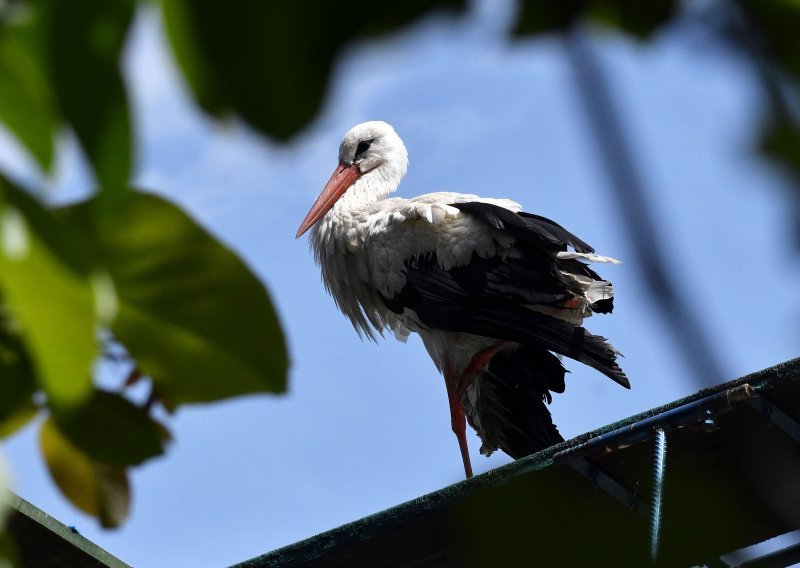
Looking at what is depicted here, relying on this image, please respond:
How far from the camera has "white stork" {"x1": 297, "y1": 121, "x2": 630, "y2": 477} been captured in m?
5.84

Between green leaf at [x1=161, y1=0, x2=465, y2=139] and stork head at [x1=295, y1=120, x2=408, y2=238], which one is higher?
stork head at [x1=295, y1=120, x2=408, y2=238]

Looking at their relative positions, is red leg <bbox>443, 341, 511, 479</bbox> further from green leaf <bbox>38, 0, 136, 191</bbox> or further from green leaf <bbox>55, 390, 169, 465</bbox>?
green leaf <bbox>38, 0, 136, 191</bbox>

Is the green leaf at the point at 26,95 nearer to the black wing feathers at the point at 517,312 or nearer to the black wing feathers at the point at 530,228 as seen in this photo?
the black wing feathers at the point at 517,312

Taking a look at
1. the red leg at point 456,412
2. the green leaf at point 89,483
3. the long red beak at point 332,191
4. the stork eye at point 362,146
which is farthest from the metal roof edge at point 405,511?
the stork eye at point 362,146

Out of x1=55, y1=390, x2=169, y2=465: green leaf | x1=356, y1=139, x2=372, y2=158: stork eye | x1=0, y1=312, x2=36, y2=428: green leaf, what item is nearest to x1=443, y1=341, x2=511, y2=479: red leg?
x1=356, y1=139, x2=372, y2=158: stork eye

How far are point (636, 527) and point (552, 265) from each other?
526 cm

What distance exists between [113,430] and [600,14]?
0.40 metres

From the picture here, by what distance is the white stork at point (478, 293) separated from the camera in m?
5.84

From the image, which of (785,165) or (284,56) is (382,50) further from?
(785,165)

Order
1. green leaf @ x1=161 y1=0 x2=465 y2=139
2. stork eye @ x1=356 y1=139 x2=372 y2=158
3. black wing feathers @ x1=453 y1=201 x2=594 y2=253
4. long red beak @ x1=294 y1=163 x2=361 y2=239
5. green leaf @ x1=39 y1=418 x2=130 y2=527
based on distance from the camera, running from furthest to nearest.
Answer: stork eye @ x1=356 y1=139 x2=372 y2=158
long red beak @ x1=294 y1=163 x2=361 y2=239
black wing feathers @ x1=453 y1=201 x2=594 y2=253
green leaf @ x1=39 y1=418 x2=130 y2=527
green leaf @ x1=161 y1=0 x2=465 y2=139

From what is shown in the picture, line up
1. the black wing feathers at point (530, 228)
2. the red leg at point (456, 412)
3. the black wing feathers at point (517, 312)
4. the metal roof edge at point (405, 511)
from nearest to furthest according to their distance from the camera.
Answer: the metal roof edge at point (405, 511), the black wing feathers at point (517, 312), the black wing feathers at point (530, 228), the red leg at point (456, 412)

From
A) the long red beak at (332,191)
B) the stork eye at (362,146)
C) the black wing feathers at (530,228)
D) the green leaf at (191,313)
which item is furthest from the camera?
the stork eye at (362,146)

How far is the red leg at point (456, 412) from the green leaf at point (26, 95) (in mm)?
5893

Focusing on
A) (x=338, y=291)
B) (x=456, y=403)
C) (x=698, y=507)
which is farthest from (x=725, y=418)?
(x=338, y=291)
